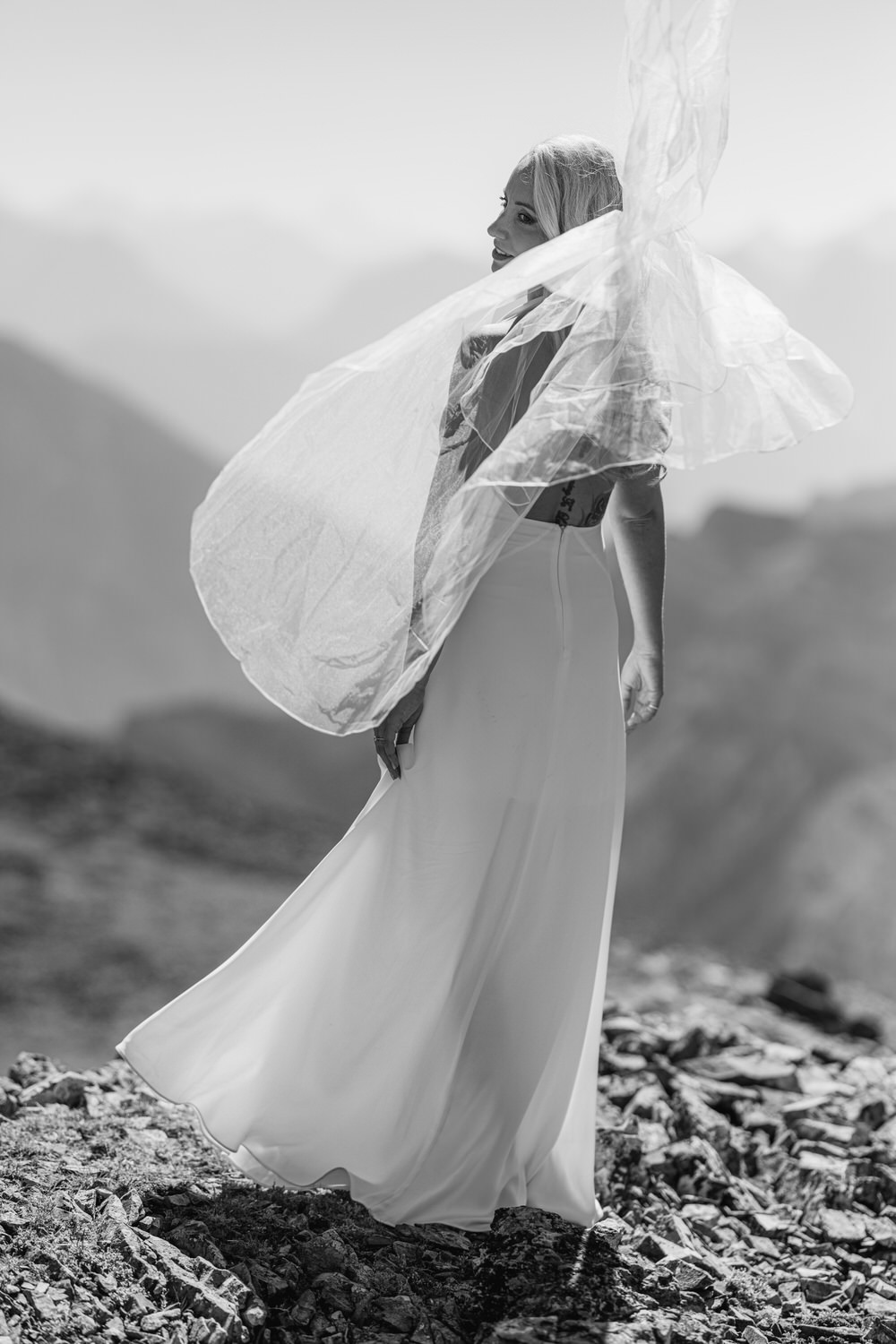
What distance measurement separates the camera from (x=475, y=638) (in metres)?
2.07

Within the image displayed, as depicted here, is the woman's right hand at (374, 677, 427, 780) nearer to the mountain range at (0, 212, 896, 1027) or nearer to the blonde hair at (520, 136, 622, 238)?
the blonde hair at (520, 136, 622, 238)

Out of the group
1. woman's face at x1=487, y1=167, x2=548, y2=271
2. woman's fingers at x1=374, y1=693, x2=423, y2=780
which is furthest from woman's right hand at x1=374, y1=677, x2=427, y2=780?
woman's face at x1=487, y1=167, x2=548, y2=271

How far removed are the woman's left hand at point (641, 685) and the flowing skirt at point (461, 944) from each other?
0.44ft

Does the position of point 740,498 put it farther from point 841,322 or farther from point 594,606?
point 594,606

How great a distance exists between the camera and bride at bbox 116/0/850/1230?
1.96 metres

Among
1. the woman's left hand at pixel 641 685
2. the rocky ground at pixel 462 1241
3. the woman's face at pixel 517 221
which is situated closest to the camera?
the rocky ground at pixel 462 1241

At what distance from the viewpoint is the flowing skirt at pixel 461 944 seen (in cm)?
208

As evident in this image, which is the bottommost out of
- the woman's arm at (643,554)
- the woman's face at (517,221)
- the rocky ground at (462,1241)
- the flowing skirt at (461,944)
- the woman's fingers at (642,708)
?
the rocky ground at (462,1241)

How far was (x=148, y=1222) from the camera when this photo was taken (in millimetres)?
2098

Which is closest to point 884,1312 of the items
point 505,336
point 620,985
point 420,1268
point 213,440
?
point 420,1268

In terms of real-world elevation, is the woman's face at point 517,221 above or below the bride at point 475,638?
above

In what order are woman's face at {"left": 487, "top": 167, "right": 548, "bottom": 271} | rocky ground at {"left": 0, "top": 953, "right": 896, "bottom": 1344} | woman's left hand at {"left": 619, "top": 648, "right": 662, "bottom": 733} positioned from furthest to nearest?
1. woman's left hand at {"left": 619, "top": 648, "right": 662, "bottom": 733}
2. woman's face at {"left": 487, "top": 167, "right": 548, "bottom": 271}
3. rocky ground at {"left": 0, "top": 953, "right": 896, "bottom": 1344}

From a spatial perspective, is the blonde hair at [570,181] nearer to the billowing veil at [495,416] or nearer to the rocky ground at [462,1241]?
the billowing veil at [495,416]

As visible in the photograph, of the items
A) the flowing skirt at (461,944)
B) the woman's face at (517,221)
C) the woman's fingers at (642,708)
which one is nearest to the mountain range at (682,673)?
the woman's fingers at (642,708)
